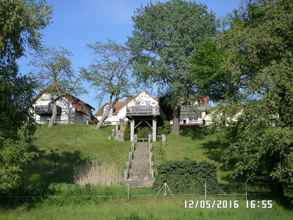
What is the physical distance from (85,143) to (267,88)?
26.9 metres

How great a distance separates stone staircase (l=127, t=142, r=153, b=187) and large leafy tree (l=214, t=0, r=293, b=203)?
9.07m

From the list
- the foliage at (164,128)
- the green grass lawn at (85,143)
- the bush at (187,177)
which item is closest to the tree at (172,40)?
the foliage at (164,128)

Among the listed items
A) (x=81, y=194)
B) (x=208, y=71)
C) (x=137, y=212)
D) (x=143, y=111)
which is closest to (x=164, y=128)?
(x=143, y=111)

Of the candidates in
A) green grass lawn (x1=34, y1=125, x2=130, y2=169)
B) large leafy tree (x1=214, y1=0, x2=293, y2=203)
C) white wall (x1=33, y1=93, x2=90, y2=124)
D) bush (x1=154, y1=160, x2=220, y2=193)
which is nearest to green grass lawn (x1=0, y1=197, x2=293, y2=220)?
large leafy tree (x1=214, y1=0, x2=293, y2=203)

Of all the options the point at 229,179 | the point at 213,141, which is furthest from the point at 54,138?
the point at 229,179

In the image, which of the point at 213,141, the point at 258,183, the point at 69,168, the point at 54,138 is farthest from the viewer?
the point at 54,138

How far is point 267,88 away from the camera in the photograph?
16.0 metres

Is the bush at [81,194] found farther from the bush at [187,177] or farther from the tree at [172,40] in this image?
the tree at [172,40]

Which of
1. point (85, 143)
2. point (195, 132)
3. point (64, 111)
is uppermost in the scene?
point (64, 111)

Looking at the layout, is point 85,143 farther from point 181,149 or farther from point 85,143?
point 181,149

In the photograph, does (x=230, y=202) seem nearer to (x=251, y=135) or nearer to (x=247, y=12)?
(x=251, y=135)

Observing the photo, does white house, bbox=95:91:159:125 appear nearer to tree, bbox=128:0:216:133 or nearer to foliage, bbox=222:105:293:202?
tree, bbox=128:0:216:133

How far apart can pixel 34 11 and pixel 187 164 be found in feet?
38.2

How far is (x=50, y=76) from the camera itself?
50094 millimetres
